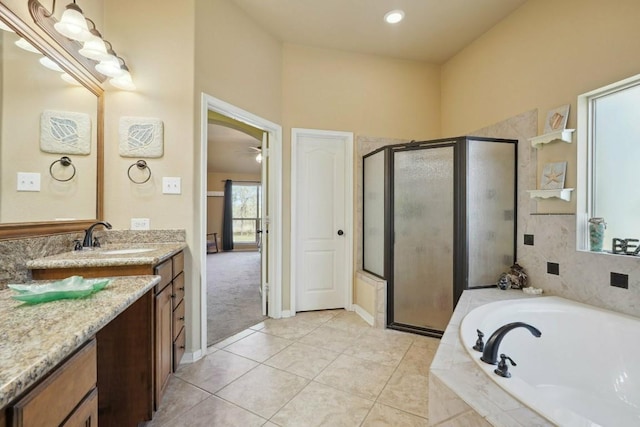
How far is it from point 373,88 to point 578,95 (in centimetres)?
193

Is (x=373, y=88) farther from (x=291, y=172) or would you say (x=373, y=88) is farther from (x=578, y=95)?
(x=578, y=95)

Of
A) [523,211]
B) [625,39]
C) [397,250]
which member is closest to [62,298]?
[397,250]

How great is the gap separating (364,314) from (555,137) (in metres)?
2.32

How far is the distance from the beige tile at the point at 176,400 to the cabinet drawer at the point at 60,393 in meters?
0.95

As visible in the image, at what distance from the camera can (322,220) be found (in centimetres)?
324

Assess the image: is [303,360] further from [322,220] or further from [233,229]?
[233,229]

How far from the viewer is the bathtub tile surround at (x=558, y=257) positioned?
5.64 ft

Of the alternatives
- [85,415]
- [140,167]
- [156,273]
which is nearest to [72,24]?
[140,167]

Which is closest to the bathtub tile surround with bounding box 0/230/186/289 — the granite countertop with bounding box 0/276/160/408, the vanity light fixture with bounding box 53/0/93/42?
the granite countertop with bounding box 0/276/160/408

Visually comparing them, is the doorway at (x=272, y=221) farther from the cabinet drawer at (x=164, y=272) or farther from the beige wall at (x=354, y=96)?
the cabinet drawer at (x=164, y=272)

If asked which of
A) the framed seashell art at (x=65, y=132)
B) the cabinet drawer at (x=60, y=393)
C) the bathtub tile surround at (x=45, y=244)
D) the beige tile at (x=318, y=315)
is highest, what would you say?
the framed seashell art at (x=65, y=132)

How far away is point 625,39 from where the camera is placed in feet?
5.73

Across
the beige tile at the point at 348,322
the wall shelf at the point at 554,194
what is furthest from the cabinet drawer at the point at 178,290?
the wall shelf at the point at 554,194

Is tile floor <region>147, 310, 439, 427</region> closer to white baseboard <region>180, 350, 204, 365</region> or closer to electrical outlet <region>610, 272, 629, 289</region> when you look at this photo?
white baseboard <region>180, 350, 204, 365</region>
